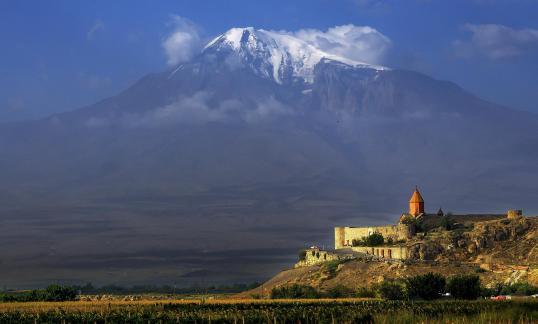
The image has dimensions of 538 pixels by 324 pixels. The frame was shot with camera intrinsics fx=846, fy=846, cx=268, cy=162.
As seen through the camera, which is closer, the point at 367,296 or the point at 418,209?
the point at 367,296

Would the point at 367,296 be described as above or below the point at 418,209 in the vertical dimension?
below

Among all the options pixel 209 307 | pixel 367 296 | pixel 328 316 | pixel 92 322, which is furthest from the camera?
pixel 367 296

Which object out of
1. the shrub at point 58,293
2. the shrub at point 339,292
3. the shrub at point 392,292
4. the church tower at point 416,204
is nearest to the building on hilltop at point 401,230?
the church tower at point 416,204

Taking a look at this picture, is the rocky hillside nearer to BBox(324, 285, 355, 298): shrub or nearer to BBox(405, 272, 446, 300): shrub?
BBox(324, 285, 355, 298): shrub

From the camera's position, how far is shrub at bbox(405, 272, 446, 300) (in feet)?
203

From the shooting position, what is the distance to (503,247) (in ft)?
285

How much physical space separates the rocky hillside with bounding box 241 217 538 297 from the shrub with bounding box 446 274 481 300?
38.8 ft

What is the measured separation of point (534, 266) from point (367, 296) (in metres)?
19.8

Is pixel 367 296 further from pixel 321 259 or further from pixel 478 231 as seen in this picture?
pixel 478 231

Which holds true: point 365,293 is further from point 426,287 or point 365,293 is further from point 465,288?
point 465,288

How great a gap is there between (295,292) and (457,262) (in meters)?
21.3

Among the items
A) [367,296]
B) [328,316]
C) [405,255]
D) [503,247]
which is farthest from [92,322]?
[503,247]

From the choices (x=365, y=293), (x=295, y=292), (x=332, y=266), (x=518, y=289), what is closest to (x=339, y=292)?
(x=365, y=293)

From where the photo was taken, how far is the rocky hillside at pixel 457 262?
76625mm
